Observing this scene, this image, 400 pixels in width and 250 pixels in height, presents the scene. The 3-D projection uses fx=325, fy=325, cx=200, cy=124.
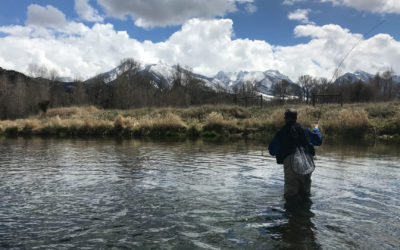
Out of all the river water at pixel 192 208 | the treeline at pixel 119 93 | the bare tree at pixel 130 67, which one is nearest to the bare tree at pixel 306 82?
the treeline at pixel 119 93

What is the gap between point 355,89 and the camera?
262 ft

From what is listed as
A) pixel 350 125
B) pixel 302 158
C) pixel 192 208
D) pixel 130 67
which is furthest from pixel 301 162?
pixel 130 67

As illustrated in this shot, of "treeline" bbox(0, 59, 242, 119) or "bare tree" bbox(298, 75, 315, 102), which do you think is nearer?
"treeline" bbox(0, 59, 242, 119)

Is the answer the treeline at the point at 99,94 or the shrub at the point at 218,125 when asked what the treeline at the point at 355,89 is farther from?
the treeline at the point at 99,94

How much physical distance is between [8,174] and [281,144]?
784cm

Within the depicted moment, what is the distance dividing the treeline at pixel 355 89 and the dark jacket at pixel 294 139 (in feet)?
104

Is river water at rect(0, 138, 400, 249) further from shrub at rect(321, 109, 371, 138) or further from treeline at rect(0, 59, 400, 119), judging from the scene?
treeline at rect(0, 59, 400, 119)

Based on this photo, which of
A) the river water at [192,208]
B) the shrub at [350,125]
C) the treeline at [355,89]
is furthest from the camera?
the treeline at [355,89]

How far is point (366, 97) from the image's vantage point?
238ft

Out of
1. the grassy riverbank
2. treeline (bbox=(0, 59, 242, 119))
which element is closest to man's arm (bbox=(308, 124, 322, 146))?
the grassy riverbank

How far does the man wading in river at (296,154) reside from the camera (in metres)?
6.27

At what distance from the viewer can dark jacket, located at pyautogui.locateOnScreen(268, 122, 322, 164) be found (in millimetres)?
6305

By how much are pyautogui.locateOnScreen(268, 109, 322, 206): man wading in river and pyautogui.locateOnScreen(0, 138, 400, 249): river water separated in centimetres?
32

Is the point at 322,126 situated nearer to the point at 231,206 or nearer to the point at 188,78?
the point at 231,206
